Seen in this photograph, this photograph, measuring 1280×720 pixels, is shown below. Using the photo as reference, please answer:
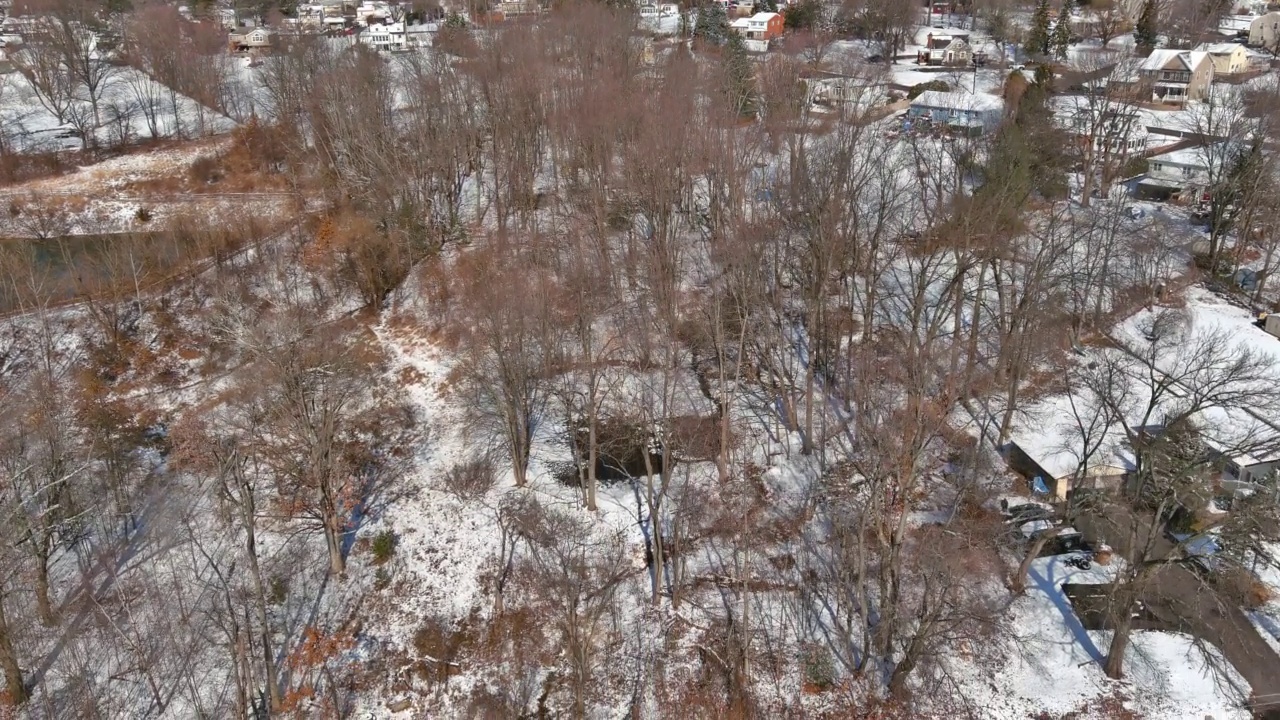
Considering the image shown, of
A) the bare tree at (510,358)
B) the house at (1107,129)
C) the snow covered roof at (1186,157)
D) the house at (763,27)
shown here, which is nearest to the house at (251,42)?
the house at (763,27)

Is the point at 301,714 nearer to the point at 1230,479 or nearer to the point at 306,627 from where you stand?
the point at 306,627

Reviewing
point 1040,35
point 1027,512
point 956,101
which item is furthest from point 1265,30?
point 1027,512

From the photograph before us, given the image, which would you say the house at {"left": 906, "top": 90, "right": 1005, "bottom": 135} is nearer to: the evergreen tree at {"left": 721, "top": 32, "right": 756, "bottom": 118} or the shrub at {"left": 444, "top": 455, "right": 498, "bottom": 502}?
the evergreen tree at {"left": 721, "top": 32, "right": 756, "bottom": 118}

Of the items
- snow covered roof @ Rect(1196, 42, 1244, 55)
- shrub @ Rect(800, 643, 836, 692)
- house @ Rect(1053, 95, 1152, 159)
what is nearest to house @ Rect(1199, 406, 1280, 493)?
shrub @ Rect(800, 643, 836, 692)

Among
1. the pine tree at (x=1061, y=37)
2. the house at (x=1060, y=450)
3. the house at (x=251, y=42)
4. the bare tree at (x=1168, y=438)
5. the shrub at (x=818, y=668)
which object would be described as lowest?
the shrub at (x=818, y=668)

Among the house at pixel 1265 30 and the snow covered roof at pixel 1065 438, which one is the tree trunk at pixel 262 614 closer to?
the snow covered roof at pixel 1065 438

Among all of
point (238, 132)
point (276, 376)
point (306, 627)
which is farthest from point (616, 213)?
point (238, 132)

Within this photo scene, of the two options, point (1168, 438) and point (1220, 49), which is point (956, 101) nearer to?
point (1220, 49)
